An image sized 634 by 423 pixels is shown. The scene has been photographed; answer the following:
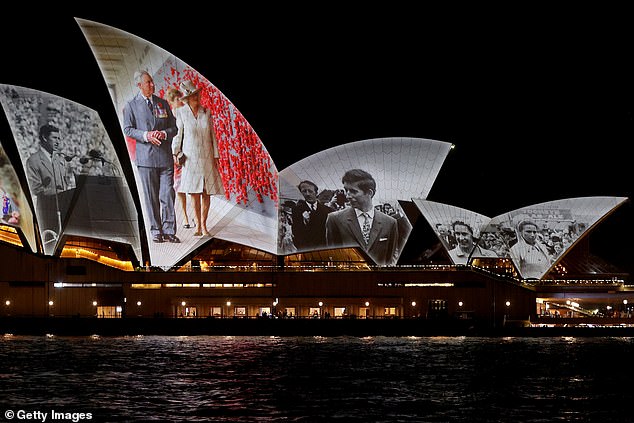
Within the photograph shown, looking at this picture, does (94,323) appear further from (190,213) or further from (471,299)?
(471,299)

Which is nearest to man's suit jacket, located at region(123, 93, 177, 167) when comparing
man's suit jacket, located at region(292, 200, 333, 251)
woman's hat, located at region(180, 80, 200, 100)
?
woman's hat, located at region(180, 80, 200, 100)

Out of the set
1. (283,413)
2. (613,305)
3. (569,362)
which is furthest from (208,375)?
(613,305)

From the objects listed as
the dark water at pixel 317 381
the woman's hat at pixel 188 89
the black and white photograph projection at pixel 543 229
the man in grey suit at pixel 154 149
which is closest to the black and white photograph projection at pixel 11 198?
the man in grey suit at pixel 154 149

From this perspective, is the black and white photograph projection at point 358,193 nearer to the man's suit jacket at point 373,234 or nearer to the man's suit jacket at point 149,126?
the man's suit jacket at point 373,234

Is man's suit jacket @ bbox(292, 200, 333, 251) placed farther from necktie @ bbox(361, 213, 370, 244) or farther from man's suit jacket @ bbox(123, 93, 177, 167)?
man's suit jacket @ bbox(123, 93, 177, 167)

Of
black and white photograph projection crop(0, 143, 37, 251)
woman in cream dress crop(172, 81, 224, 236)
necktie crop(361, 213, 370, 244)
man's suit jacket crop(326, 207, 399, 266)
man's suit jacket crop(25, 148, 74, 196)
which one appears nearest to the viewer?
man's suit jacket crop(25, 148, 74, 196)

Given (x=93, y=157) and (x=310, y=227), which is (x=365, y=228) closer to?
(x=310, y=227)
